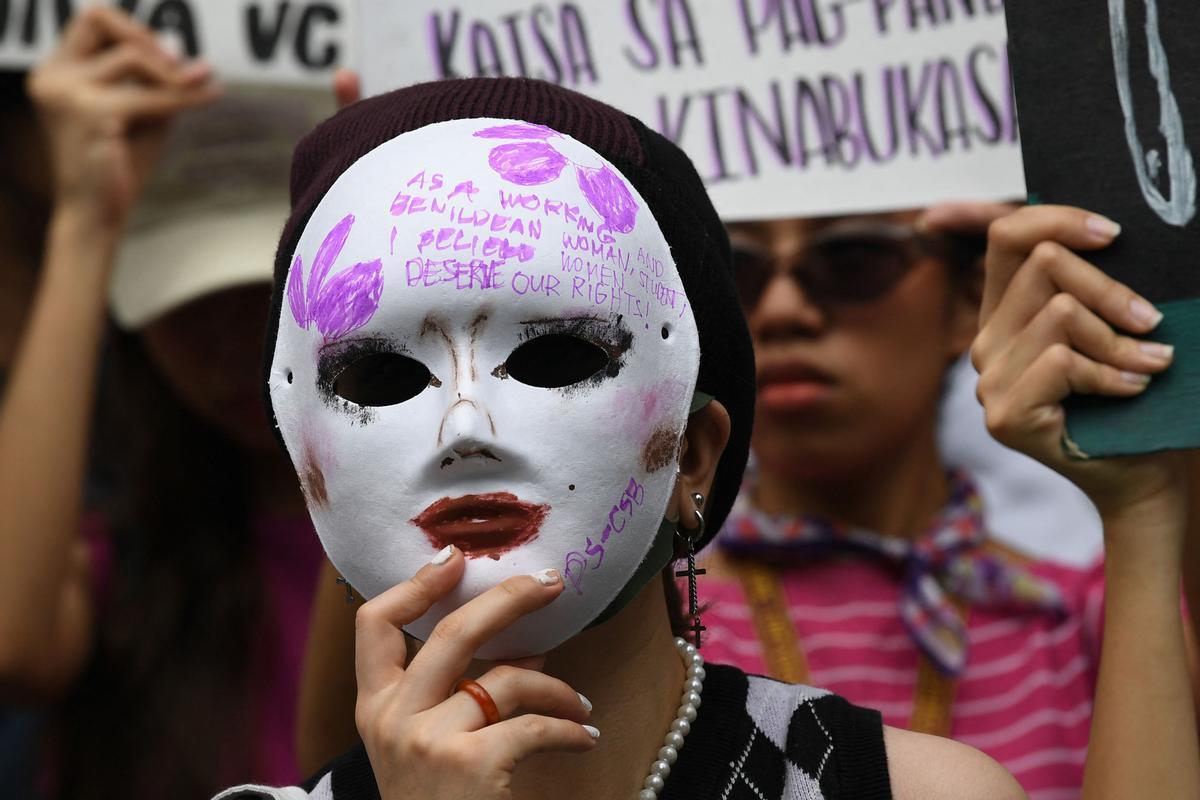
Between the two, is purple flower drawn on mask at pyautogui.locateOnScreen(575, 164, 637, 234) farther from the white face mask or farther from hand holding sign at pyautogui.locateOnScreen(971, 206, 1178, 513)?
hand holding sign at pyautogui.locateOnScreen(971, 206, 1178, 513)

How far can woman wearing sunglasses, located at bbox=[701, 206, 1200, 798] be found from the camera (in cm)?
271

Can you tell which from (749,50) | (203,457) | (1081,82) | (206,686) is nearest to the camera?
(1081,82)

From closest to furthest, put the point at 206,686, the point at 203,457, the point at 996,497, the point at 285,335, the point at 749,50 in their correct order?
the point at 285,335, the point at 749,50, the point at 206,686, the point at 203,457, the point at 996,497

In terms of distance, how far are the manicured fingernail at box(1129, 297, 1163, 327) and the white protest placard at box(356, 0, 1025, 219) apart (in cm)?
67

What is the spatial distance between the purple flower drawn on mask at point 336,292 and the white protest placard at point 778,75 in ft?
3.26

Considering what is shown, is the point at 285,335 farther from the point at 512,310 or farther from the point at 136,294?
the point at 136,294

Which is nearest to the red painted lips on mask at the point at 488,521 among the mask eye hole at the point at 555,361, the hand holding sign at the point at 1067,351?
the mask eye hole at the point at 555,361

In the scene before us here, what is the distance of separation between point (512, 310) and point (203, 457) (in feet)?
6.23

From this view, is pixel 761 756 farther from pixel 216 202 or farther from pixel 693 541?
pixel 216 202

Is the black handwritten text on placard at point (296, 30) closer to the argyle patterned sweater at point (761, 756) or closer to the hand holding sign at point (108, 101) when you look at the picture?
the hand holding sign at point (108, 101)

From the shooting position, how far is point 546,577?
5.68 feet

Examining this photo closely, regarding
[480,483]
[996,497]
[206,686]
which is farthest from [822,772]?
[996,497]

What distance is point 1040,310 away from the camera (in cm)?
209

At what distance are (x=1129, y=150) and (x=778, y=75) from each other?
853 millimetres
